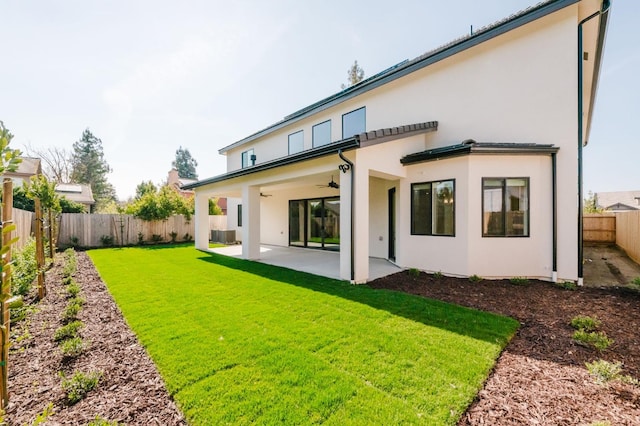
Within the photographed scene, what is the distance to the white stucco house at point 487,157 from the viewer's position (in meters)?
7.14

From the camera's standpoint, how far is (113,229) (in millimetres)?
15977

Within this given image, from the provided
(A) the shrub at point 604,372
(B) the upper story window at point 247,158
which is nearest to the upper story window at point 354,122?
(B) the upper story window at point 247,158

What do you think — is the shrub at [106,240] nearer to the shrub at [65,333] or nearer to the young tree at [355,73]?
the shrub at [65,333]

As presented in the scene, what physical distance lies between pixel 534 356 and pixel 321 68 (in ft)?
43.9

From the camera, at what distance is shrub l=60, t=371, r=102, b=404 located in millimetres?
2795

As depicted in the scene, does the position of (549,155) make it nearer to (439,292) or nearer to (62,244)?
(439,292)

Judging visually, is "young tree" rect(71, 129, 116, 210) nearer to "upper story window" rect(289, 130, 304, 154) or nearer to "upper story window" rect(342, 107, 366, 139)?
"upper story window" rect(289, 130, 304, 154)

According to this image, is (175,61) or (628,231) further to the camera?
(628,231)

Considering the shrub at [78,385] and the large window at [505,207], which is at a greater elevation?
the large window at [505,207]

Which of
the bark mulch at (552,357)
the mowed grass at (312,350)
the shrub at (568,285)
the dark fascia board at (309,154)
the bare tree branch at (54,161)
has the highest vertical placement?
the bare tree branch at (54,161)

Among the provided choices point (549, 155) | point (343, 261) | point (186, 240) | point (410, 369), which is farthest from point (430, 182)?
point (186, 240)

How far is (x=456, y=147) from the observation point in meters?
7.42

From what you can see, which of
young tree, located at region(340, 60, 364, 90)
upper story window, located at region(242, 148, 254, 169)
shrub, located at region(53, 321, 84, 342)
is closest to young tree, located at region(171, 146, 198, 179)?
upper story window, located at region(242, 148, 254, 169)

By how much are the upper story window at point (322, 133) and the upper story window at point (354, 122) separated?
946 millimetres
